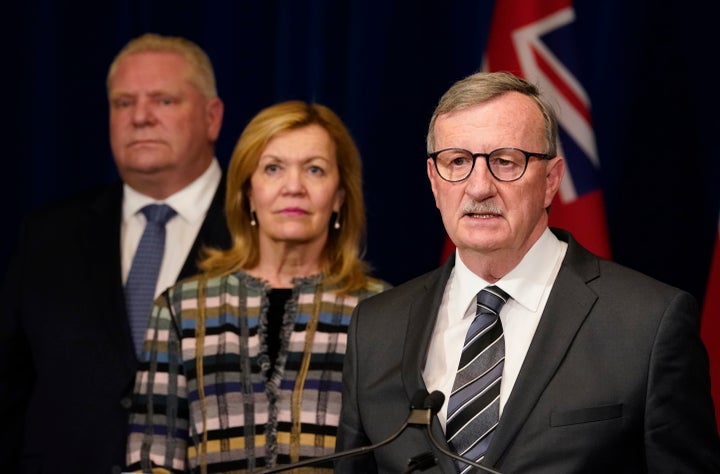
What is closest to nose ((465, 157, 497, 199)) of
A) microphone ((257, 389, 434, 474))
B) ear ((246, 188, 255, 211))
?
microphone ((257, 389, 434, 474))

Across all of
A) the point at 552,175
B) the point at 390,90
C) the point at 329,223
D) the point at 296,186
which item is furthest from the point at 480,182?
the point at 390,90

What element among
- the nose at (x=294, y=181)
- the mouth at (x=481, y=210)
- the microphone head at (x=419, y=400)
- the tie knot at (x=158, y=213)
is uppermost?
the mouth at (x=481, y=210)

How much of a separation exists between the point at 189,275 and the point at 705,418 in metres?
1.79

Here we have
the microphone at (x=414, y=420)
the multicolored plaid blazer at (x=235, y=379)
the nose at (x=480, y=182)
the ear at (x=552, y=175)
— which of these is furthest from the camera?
the multicolored plaid blazer at (x=235, y=379)

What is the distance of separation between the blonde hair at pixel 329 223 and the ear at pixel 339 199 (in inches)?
0.4

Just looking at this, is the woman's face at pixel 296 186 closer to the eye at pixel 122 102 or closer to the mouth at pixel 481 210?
the eye at pixel 122 102

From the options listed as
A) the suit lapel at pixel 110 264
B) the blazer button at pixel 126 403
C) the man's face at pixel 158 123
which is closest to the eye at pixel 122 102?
the man's face at pixel 158 123

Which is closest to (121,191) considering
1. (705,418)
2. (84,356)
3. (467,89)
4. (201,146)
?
(201,146)

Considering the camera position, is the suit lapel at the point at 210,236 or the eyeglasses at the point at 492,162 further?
the suit lapel at the point at 210,236

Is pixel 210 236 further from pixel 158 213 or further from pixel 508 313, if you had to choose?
pixel 508 313

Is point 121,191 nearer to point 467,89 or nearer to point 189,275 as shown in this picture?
point 189,275

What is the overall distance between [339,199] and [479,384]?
1.13 m

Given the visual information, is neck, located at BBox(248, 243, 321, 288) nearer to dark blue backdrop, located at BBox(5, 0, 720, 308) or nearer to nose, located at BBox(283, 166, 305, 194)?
nose, located at BBox(283, 166, 305, 194)

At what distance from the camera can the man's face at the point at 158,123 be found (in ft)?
12.7
